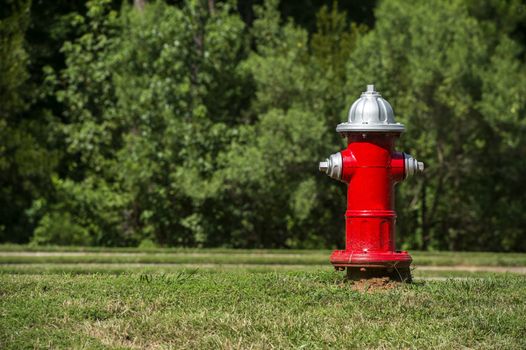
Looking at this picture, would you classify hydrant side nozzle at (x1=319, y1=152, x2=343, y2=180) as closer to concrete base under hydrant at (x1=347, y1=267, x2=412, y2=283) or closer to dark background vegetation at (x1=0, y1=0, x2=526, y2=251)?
concrete base under hydrant at (x1=347, y1=267, x2=412, y2=283)

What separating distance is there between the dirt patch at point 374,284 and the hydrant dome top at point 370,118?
1305 millimetres

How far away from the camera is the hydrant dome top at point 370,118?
9047 millimetres

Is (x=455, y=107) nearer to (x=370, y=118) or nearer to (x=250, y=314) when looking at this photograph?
(x=370, y=118)

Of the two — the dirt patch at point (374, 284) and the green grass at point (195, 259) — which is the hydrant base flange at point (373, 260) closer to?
the dirt patch at point (374, 284)

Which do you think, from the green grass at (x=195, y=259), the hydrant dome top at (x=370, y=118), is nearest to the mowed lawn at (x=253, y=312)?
the hydrant dome top at (x=370, y=118)

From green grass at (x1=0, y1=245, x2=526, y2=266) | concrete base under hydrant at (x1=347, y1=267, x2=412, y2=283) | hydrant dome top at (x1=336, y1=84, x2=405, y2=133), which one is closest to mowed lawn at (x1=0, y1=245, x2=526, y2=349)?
concrete base under hydrant at (x1=347, y1=267, x2=412, y2=283)

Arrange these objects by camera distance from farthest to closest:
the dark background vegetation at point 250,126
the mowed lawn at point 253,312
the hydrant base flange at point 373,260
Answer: the dark background vegetation at point 250,126 → the hydrant base flange at point 373,260 → the mowed lawn at point 253,312

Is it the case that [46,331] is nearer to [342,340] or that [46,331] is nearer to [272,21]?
[342,340]

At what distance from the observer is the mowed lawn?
7113 millimetres

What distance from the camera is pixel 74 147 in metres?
26.2

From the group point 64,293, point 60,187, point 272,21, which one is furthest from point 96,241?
point 64,293

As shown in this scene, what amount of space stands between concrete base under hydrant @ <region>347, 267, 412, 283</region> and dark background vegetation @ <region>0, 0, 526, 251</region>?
14605 millimetres

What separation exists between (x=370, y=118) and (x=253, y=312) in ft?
7.51

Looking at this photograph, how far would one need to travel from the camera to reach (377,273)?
9000mm
